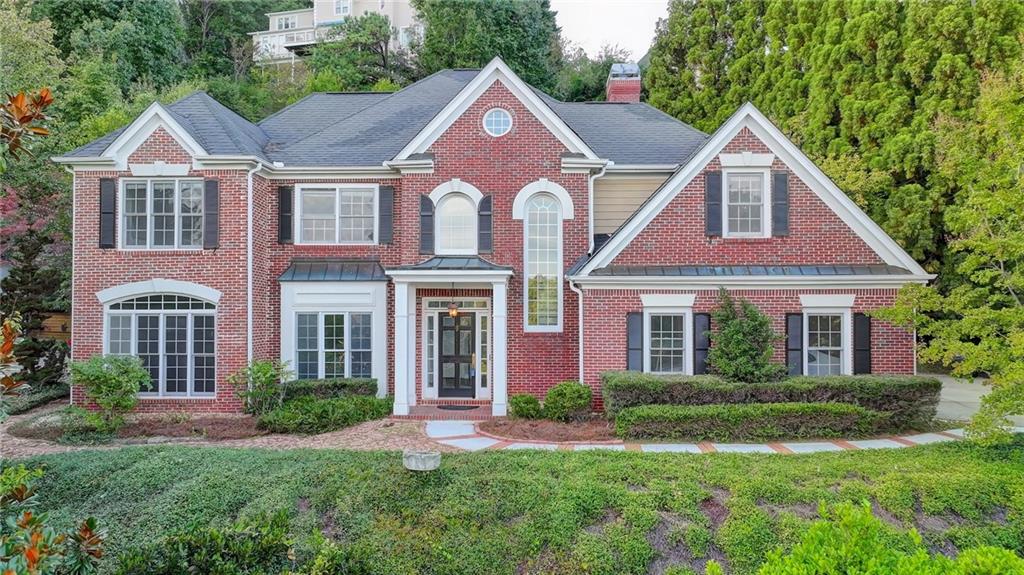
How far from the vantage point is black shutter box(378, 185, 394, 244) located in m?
14.9

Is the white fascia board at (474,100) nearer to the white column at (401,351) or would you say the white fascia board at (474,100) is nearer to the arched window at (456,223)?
the arched window at (456,223)

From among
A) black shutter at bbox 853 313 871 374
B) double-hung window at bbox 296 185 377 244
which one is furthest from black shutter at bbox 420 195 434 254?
black shutter at bbox 853 313 871 374

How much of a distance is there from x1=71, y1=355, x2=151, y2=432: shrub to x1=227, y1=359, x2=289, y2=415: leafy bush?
6.13ft

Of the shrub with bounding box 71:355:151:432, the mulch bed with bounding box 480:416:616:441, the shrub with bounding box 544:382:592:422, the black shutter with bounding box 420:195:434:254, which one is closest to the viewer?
Result: the mulch bed with bounding box 480:416:616:441

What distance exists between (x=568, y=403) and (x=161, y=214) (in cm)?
1025

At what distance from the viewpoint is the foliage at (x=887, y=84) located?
1936 centimetres

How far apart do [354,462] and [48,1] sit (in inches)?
1419

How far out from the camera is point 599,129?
16.9m

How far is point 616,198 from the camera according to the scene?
1527cm

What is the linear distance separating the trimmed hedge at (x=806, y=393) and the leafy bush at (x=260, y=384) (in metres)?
7.37

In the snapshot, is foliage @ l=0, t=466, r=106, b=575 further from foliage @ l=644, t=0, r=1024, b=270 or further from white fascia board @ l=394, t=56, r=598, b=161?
foliage @ l=644, t=0, r=1024, b=270

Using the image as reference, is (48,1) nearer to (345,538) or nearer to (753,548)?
(345,538)

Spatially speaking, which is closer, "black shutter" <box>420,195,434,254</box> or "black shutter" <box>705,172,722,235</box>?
Result: "black shutter" <box>705,172,722,235</box>

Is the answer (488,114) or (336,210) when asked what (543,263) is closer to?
(488,114)
